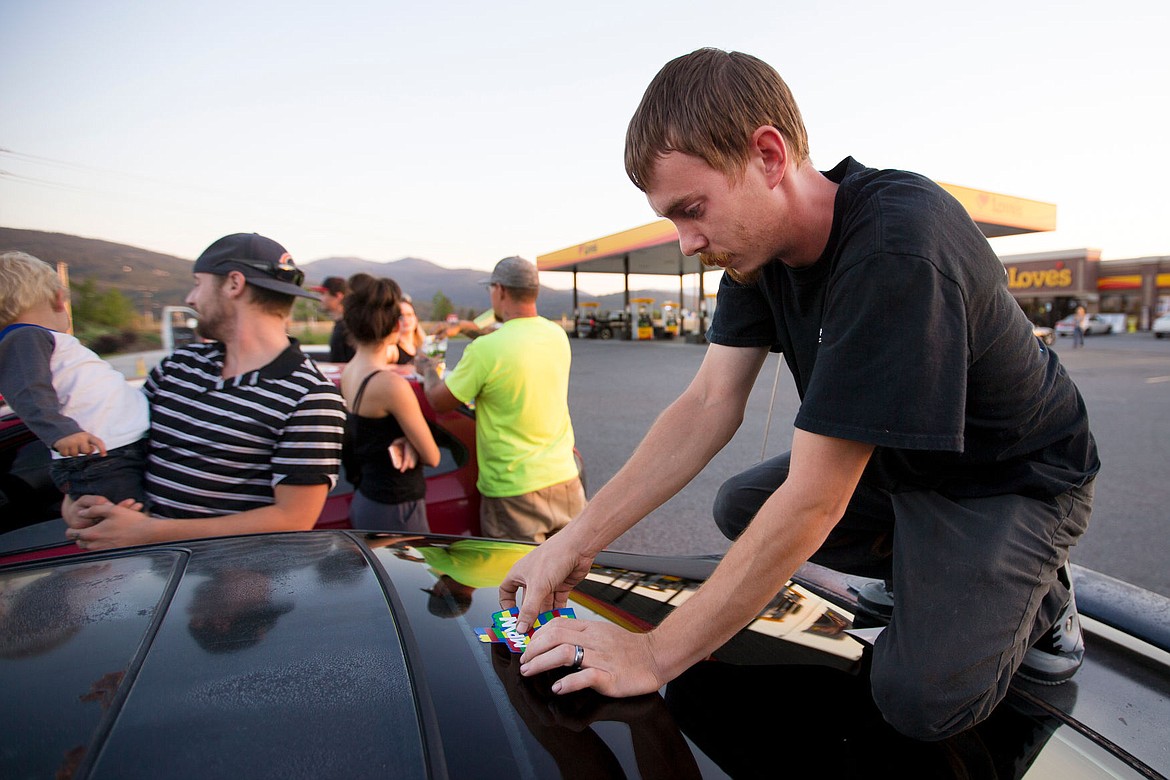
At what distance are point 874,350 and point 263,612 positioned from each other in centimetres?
105

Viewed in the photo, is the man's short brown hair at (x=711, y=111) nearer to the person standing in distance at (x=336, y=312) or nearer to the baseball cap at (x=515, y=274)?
the baseball cap at (x=515, y=274)

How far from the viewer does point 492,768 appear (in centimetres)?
84

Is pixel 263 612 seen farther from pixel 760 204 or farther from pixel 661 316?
pixel 661 316

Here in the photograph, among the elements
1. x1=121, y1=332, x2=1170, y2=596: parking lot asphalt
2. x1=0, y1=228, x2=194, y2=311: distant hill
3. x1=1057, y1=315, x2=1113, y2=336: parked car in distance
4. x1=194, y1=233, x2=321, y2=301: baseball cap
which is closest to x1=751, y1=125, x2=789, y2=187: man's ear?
x1=121, y1=332, x2=1170, y2=596: parking lot asphalt

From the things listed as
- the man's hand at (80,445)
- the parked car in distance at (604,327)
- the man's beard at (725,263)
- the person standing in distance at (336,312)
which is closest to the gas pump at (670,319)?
the parked car in distance at (604,327)

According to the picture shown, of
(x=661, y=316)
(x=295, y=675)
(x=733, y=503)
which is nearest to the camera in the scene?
(x=295, y=675)

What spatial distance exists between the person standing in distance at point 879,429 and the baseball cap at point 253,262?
1.63 metres

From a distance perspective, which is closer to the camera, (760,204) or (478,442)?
(760,204)

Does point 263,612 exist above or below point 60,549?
above

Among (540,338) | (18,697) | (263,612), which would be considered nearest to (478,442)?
(540,338)

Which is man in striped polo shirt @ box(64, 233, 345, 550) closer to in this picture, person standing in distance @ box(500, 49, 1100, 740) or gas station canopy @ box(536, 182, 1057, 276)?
person standing in distance @ box(500, 49, 1100, 740)

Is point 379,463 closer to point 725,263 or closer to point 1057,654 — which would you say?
point 725,263

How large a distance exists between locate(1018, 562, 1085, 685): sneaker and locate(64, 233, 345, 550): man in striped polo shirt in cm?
209

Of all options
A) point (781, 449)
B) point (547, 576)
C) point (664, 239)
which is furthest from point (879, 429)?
point (664, 239)
